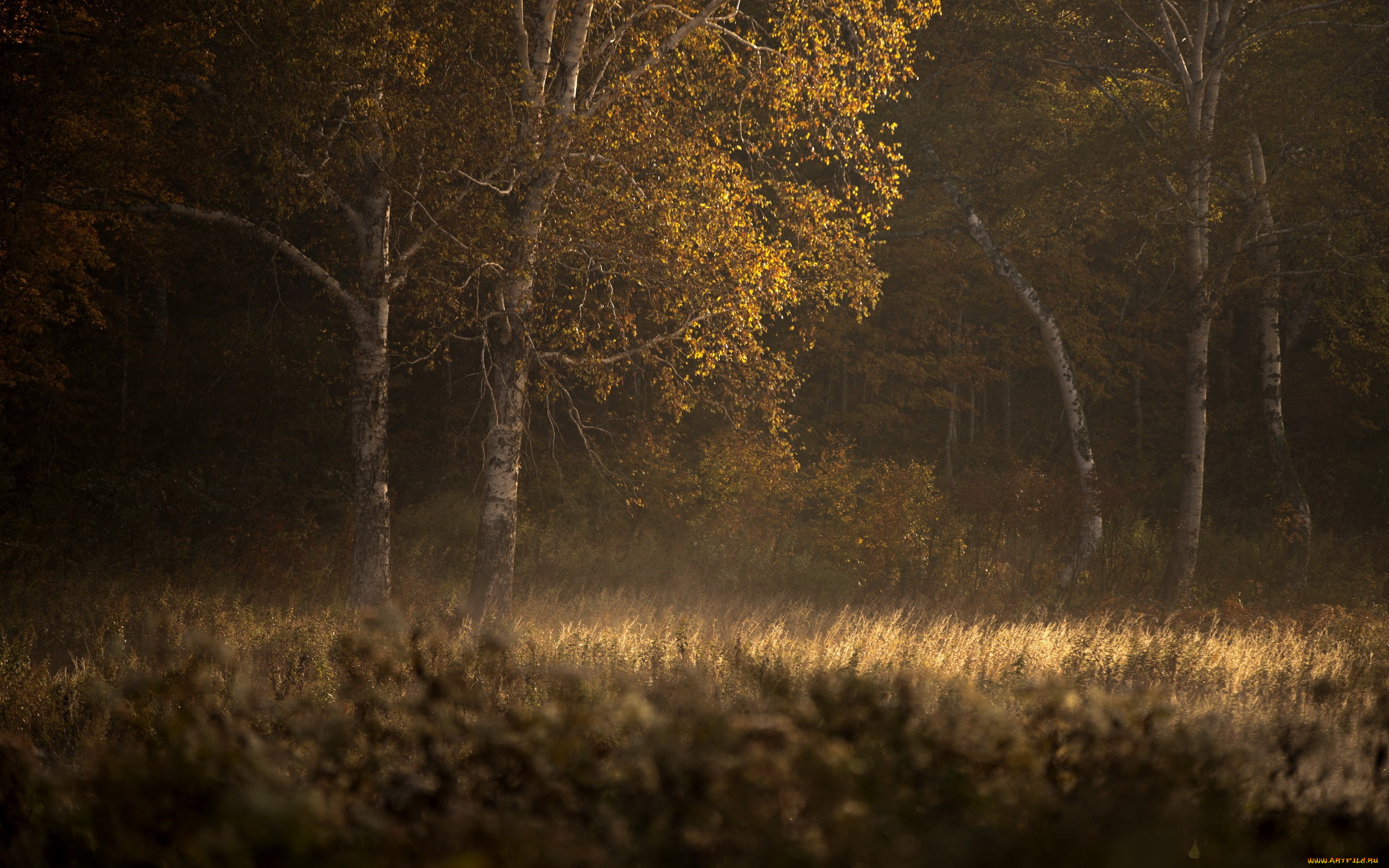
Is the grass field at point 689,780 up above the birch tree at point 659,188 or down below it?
below

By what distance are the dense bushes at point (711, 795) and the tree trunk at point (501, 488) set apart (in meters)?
7.32

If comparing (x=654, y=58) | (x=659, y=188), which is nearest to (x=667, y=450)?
(x=659, y=188)

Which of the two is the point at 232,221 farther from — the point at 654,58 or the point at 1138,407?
the point at 1138,407

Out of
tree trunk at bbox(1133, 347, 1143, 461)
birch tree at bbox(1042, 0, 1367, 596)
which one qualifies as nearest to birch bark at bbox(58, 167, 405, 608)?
birch tree at bbox(1042, 0, 1367, 596)

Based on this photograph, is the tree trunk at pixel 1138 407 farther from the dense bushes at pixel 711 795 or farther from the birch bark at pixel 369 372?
the dense bushes at pixel 711 795

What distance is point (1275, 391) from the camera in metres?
17.2

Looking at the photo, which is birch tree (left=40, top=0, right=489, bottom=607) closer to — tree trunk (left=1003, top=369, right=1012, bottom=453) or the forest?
the forest

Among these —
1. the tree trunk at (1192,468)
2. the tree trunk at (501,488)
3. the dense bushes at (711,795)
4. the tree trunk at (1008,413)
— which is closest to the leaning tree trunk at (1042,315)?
the tree trunk at (1192,468)

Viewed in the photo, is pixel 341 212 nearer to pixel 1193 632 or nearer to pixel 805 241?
pixel 805 241

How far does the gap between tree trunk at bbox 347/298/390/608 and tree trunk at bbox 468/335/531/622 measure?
4.04 ft

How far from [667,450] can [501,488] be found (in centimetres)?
545

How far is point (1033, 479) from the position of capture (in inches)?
663

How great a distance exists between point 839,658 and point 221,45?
31.1 ft

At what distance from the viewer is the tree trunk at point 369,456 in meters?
11.4
